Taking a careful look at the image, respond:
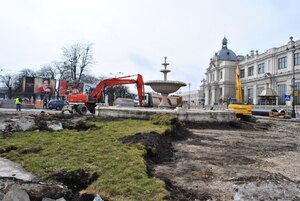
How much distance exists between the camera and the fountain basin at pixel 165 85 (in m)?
20.1

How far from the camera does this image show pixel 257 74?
255 ft

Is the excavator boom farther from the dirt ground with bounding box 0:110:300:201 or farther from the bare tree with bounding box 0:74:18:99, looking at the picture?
the bare tree with bounding box 0:74:18:99

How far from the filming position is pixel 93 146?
24.2 ft

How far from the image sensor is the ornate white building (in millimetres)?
60237

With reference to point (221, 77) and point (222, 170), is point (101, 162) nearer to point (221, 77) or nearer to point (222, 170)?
point (222, 170)

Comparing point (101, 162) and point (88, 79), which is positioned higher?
point (88, 79)

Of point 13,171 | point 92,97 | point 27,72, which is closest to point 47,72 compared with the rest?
point 27,72

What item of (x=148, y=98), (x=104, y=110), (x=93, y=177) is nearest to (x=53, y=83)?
(x=148, y=98)

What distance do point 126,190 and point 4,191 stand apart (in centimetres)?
175

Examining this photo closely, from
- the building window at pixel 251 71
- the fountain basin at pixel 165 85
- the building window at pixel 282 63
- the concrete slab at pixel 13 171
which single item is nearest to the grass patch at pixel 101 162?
the concrete slab at pixel 13 171

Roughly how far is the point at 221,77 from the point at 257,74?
824 inches

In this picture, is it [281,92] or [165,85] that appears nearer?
[165,85]

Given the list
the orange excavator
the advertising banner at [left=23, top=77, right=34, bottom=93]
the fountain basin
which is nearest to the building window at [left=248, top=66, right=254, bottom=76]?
the advertising banner at [left=23, top=77, right=34, bottom=93]

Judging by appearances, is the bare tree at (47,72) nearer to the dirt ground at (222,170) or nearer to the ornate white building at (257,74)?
the ornate white building at (257,74)
